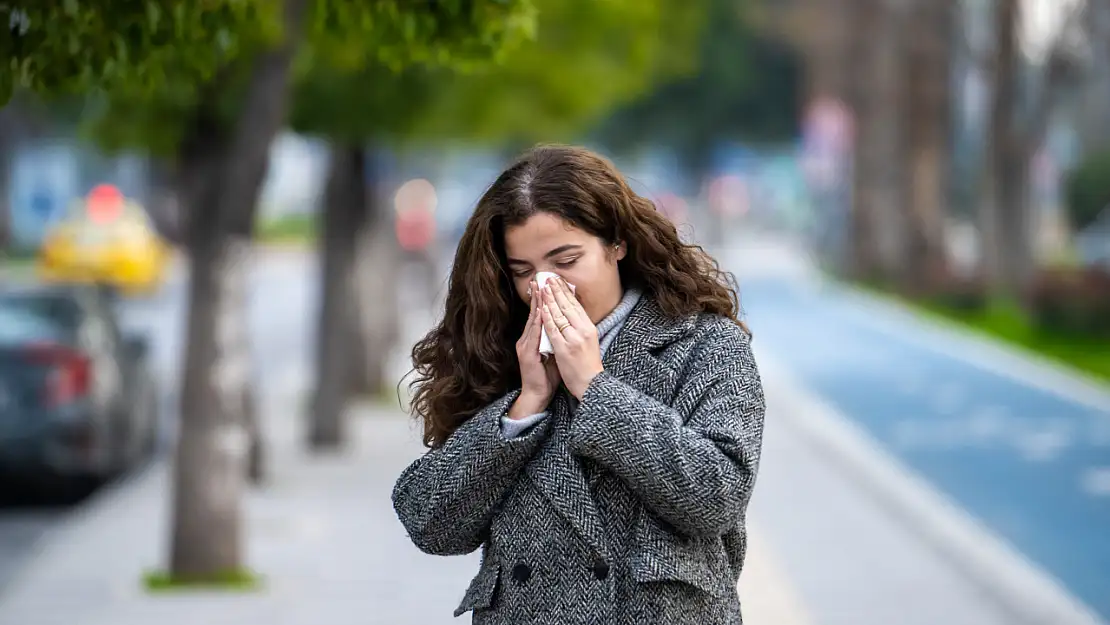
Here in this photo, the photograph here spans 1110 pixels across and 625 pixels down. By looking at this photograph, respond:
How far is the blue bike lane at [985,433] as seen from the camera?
956 centimetres

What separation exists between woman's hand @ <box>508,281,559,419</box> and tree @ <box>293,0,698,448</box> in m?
7.36

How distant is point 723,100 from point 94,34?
134ft

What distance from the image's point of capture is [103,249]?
109 feet

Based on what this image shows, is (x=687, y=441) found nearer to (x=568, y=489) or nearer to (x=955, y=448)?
(x=568, y=489)

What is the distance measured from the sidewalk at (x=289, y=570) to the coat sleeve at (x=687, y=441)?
3.26 meters

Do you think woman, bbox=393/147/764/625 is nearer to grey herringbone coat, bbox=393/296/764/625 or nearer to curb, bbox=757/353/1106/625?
grey herringbone coat, bbox=393/296/764/625

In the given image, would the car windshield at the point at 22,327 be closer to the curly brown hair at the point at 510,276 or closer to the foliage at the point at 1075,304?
the curly brown hair at the point at 510,276

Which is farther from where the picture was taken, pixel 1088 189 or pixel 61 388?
pixel 1088 189

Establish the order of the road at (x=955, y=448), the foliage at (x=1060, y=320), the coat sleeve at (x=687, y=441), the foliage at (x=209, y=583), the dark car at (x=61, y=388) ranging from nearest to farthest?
1. the coat sleeve at (x=687, y=441)
2. the foliage at (x=209, y=583)
3. the road at (x=955, y=448)
4. the dark car at (x=61, y=388)
5. the foliage at (x=1060, y=320)

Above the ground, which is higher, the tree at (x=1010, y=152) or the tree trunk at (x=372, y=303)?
the tree at (x=1010, y=152)

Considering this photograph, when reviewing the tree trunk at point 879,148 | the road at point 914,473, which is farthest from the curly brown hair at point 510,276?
the tree trunk at point 879,148

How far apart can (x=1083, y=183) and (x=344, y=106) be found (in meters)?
39.0

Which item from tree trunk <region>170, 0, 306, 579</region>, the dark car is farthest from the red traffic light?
tree trunk <region>170, 0, 306, 579</region>

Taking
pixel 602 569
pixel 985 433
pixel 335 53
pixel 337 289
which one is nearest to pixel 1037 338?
pixel 985 433
